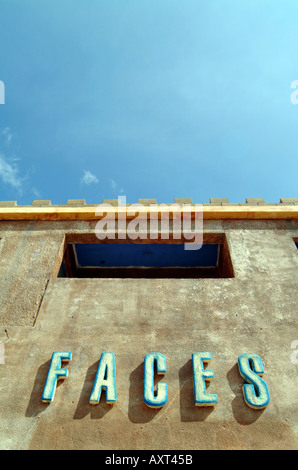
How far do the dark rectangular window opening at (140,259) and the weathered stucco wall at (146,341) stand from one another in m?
1.10

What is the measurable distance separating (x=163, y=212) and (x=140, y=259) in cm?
208

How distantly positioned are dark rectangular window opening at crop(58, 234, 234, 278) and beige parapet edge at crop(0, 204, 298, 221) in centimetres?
75

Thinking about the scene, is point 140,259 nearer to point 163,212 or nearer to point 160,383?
point 163,212

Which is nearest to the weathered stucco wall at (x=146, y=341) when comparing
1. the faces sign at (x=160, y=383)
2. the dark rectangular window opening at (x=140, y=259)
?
the faces sign at (x=160, y=383)

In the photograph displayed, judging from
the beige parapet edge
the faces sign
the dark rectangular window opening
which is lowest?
the faces sign

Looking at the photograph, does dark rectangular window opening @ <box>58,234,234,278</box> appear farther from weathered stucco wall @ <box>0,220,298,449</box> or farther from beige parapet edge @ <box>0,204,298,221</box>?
weathered stucco wall @ <box>0,220,298,449</box>

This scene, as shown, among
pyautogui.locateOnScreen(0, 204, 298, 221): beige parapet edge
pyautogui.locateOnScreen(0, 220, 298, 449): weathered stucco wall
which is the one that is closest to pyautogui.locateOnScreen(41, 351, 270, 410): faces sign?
pyautogui.locateOnScreen(0, 220, 298, 449): weathered stucco wall

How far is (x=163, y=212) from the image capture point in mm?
8938

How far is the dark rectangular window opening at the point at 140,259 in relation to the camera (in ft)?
31.3

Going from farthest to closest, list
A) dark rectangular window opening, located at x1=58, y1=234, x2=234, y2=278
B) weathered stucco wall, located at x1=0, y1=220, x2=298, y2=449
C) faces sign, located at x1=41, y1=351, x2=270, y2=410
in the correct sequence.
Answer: dark rectangular window opening, located at x1=58, y1=234, x2=234, y2=278
faces sign, located at x1=41, y1=351, x2=270, y2=410
weathered stucco wall, located at x1=0, y1=220, x2=298, y2=449

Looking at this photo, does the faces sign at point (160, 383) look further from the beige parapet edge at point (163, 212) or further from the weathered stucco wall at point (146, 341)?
the beige parapet edge at point (163, 212)

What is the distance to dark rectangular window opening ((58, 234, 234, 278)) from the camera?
9.55 m

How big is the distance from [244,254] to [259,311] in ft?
5.67

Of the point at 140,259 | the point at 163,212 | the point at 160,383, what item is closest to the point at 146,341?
the point at 160,383
